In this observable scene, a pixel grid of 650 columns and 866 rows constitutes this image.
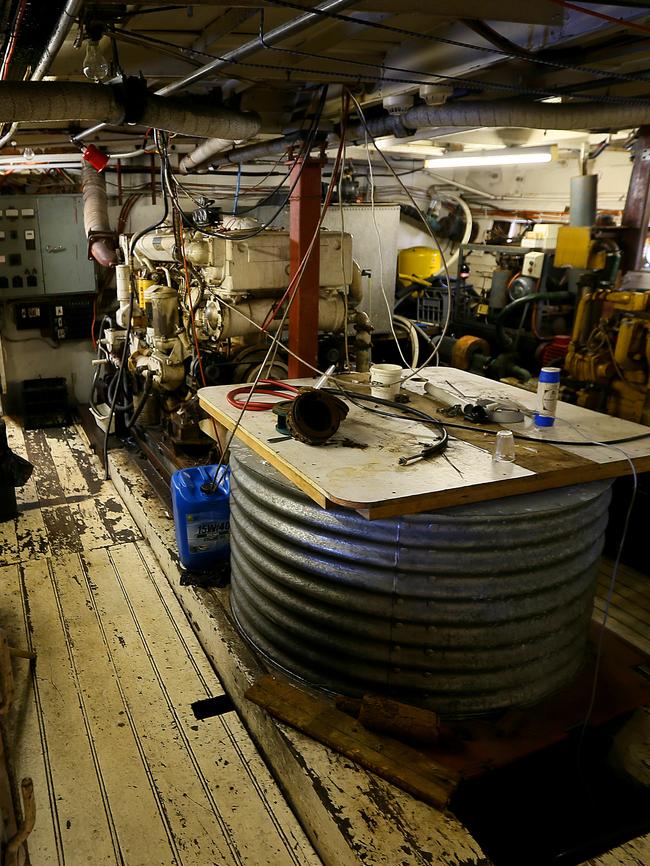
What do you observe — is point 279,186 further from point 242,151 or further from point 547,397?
point 547,397

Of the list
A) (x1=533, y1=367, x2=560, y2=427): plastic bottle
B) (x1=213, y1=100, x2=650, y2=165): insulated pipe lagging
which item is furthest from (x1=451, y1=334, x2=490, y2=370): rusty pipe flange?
(x1=533, y1=367, x2=560, y2=427): plastic bottle

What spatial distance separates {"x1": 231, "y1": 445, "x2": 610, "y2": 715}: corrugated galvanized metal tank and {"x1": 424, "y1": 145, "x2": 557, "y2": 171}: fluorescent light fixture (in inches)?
195

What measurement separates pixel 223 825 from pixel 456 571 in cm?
116

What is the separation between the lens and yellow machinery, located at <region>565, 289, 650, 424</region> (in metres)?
4.50

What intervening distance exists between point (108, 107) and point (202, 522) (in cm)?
200

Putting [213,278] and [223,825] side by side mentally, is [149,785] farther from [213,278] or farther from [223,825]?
[213,278]

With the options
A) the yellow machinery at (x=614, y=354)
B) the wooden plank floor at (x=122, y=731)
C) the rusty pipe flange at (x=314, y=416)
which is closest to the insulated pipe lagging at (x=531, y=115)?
the yellow machinery at (x=614, y=354)

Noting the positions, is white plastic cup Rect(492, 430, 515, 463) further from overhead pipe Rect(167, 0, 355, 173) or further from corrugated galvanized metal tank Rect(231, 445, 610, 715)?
overhead pipe Rect(167, 0, 355, 173)

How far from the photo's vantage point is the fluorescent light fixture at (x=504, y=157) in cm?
651

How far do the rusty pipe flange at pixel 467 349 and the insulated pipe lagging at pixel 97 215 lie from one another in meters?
3.54

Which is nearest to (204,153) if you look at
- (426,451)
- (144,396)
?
(144,396)

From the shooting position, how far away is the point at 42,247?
6.96m

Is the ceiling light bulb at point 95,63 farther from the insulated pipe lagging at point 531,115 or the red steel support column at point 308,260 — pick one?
the insulated pipe lagging at point 531,115

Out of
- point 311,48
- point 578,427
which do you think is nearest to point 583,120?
point 311,48
